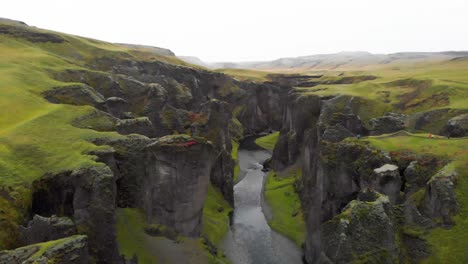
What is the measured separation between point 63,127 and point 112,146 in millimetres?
9012

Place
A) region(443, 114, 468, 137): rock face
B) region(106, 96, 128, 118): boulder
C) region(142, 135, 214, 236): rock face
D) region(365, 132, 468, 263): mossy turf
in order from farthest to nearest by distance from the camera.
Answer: region(106, 96, 128, 118): boulder
region(443, 114, 468, 137): rock face
region(142, 135, 214, 236): rock face
region(365, 132, 468, 263): mossy turf

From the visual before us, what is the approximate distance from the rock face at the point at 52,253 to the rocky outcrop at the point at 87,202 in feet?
21.2

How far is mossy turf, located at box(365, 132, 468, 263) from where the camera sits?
33.7m

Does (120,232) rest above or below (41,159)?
below

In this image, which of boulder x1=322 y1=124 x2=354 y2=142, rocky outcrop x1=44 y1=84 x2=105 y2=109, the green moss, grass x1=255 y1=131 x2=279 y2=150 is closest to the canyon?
boulder x1=322 y1=124 x2=354 y2=142

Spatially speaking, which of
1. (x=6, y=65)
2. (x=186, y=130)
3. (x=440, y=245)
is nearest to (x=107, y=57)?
(x=6, y=65)

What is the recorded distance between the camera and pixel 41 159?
46344mm

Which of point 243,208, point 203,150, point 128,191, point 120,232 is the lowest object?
point 243,208

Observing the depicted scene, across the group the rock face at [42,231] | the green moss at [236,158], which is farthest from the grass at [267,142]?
the rock face at [42,231]

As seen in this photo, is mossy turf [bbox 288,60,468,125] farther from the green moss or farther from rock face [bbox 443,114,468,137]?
the green moss

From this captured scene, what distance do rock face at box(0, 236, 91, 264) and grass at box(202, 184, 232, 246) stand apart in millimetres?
25218

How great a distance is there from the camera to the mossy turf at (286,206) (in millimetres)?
64188

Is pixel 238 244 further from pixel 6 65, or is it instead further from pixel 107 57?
pixel 107 57

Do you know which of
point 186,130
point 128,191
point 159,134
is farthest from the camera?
point 186,130
